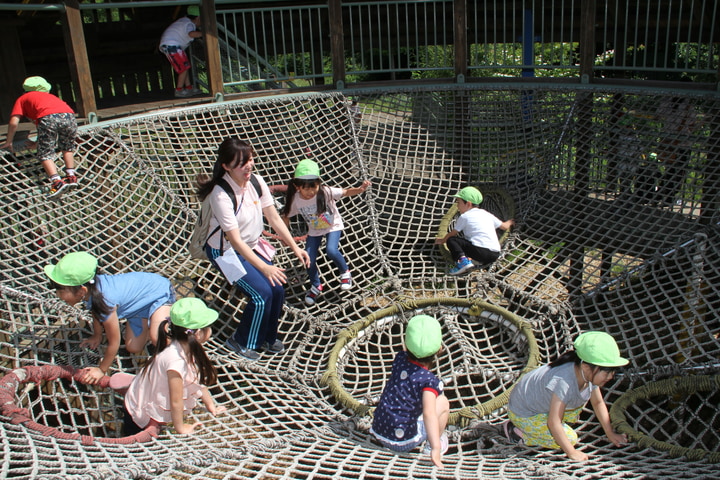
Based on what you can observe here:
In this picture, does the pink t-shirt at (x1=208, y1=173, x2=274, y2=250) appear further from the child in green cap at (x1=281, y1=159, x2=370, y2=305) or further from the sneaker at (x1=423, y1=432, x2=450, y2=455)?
the sneaker at (x1=423, y1=432, x2=450, y2=455)

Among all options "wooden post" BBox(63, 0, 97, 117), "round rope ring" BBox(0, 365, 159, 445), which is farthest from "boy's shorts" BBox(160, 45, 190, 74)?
"round rope ring" BBox(0, 365, 159, 445)

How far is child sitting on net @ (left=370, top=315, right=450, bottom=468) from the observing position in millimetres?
3045

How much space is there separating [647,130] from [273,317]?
3644 mm

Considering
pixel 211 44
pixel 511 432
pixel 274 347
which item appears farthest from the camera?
pixel 211 44

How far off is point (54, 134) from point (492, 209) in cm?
355

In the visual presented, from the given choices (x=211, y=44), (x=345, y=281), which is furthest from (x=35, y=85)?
(x=345, y=281)

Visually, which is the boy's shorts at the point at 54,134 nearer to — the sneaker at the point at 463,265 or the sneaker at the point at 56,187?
the sneaker at the point at 56,187

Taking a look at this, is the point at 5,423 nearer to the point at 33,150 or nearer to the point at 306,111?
the point at 33,150

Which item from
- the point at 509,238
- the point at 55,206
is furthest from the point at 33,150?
the point at 509,238

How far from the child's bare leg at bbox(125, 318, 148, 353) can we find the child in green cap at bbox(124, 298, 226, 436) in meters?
0.50

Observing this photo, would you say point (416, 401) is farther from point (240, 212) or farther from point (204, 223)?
point (204, 223)

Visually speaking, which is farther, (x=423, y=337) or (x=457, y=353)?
(x=457, y=353)

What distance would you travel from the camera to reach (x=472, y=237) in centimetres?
512

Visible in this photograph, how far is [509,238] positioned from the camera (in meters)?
5.46
